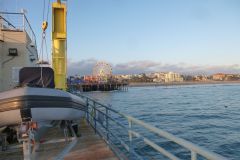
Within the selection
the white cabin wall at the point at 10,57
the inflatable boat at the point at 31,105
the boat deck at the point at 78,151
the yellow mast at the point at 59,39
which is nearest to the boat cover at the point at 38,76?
the inflatable boat at the point at 31,105

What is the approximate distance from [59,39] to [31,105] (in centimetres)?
641

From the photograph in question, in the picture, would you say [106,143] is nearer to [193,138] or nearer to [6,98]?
[6,98]

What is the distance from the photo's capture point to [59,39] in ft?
41.2

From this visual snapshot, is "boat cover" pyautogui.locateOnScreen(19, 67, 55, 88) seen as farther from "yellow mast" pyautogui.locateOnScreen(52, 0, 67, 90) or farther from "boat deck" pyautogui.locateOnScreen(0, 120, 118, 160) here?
"yellow mast" pyautogui.locateOnScreen(52, 0, 67, 90)

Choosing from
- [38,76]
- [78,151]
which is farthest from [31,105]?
[38,76]

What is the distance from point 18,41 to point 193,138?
10.4m

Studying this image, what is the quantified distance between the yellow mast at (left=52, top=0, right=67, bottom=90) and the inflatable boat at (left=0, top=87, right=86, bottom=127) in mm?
5466

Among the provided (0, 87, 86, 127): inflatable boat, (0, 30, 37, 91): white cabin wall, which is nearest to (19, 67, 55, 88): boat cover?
(0, 87, 86, 127): inflatable boat

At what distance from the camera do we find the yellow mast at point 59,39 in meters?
12.5

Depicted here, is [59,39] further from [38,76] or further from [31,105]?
[31,105]

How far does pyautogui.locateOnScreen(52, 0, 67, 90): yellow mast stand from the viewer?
41.1ft

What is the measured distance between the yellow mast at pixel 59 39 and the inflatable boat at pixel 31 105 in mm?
5466

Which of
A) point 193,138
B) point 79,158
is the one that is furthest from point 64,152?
point 193,138

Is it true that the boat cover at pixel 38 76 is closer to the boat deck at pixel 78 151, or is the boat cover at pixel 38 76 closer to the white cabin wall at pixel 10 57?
the boat deck at pixel 78 151
